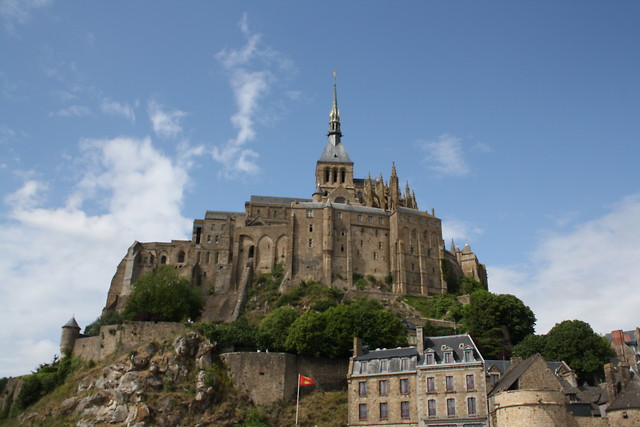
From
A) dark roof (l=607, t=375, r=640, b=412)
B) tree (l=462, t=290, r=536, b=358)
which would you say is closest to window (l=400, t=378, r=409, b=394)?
dark roof (l=607, t=375, r=640, b=412)

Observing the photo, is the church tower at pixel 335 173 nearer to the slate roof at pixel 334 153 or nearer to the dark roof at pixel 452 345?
the slate roof at pixel 334 153

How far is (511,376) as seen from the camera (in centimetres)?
4303

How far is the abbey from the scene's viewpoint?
90.1m

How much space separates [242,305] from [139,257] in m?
20.3

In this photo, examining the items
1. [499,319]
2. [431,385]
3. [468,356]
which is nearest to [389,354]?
[431,385]

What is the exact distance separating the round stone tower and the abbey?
23.9 meters

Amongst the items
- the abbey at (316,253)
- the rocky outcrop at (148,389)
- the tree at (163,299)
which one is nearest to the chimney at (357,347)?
the rocky outcrop at (148,389)

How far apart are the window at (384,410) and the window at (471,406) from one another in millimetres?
5544

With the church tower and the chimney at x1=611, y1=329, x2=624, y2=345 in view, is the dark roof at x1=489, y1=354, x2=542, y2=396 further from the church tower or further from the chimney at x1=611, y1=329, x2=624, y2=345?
the church tower

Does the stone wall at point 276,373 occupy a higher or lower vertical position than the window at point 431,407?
higher

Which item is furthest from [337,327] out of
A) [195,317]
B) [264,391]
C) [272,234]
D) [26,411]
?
[272,234]

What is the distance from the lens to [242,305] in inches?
3381

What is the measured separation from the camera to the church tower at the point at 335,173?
333 ft

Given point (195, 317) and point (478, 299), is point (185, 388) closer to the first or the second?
point (195, 317)
